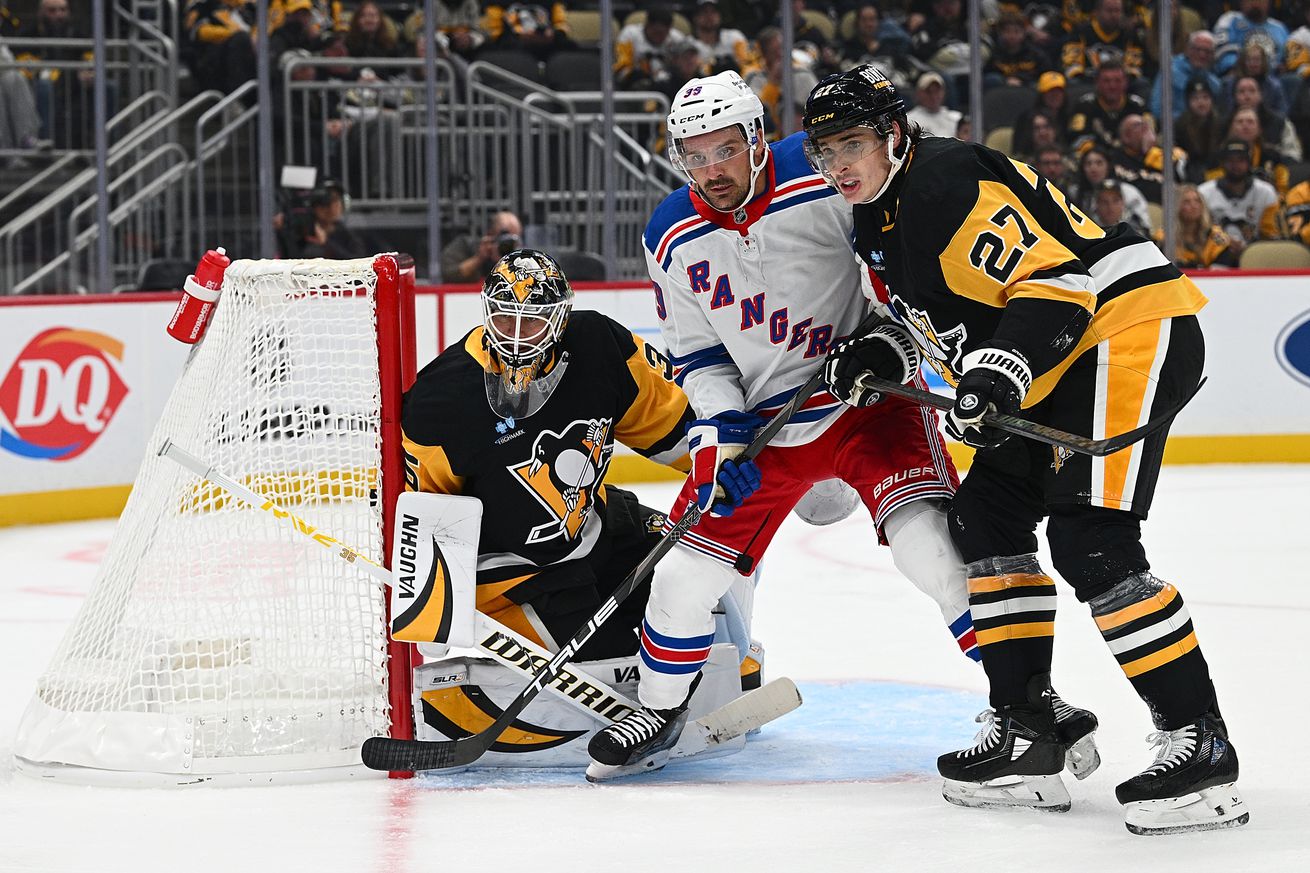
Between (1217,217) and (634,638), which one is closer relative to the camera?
(634,638)

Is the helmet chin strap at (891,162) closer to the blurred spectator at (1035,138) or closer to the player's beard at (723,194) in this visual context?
the player's beard at (723,194)

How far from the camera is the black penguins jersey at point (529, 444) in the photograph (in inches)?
103

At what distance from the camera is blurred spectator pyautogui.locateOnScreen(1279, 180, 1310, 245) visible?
6.92 metres

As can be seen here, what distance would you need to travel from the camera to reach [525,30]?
7551 millimetres

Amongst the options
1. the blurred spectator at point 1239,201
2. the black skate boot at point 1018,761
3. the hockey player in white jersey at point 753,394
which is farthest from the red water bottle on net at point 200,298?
the blurred spectator at point 1239,201

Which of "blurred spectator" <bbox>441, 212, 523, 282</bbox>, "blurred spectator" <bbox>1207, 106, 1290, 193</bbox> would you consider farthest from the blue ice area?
"blurred spectator" <bbox>1207, 106, 1290, 193</bbox>

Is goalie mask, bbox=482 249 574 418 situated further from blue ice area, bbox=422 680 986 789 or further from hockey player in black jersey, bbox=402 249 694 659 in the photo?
blue ice area, bbox=422 680 986 789

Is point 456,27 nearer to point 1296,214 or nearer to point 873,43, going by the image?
point 873,43

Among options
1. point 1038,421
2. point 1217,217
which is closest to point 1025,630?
point 1038,421

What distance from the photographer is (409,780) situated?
8.39ft

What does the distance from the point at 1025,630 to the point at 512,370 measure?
2.94 feet

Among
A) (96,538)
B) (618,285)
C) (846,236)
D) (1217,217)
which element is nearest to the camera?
(846,236)

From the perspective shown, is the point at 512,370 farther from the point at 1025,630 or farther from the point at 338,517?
the point at 1025,630

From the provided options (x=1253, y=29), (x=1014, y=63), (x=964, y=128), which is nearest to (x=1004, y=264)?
(x=964, y=128)
